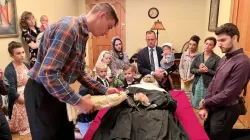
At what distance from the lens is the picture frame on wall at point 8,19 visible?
2.93m

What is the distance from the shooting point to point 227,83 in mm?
1668

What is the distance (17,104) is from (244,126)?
3.05 meters

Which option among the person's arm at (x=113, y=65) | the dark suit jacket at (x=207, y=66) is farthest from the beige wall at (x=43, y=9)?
the dark suit jacket at (x=207, y=66)

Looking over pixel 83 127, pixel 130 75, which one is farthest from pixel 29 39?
pixel 83 127

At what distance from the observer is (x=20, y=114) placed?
271 cm

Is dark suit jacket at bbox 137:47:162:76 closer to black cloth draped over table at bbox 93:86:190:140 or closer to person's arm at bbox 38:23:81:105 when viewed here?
black cloth draped over table at bbox 93:86:190:140

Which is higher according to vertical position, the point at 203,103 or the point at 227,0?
the point at 227,0

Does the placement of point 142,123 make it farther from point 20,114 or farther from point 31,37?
point 31,37

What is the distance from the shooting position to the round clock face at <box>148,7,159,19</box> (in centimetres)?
564

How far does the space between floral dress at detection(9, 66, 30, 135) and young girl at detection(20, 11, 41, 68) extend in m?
0.61

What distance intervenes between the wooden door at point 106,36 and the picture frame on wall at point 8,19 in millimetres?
2954

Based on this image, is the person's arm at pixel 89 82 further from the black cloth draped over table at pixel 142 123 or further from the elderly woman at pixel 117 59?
the elderly woman at pixel 117 59

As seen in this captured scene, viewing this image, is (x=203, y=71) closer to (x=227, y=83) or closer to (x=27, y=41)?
(x=227, y=83)

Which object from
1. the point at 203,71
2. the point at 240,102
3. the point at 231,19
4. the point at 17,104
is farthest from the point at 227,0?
the point at 17,104
